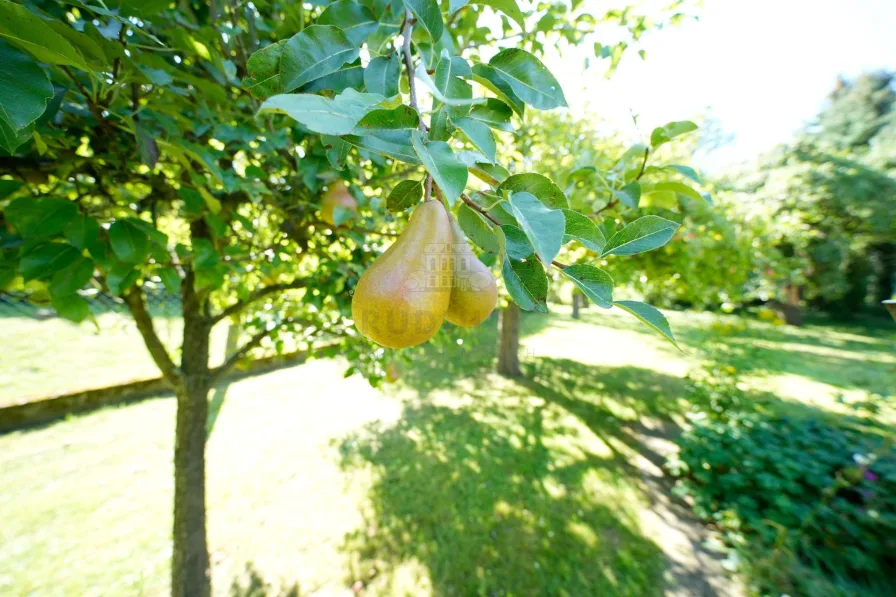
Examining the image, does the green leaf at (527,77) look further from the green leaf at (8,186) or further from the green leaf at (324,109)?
the green leaf at (8,186)

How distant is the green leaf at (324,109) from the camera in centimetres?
37

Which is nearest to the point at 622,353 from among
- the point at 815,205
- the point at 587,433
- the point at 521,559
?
the point at 587,433

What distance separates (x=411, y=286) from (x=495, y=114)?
12.4 inches

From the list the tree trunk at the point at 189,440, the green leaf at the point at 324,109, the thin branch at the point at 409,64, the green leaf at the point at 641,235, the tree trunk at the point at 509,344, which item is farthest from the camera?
the tree trunk at the point at 509,344

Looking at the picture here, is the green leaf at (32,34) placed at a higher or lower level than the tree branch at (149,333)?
higher

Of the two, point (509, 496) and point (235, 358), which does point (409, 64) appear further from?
point (509, 496)

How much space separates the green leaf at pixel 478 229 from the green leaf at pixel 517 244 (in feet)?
0.25

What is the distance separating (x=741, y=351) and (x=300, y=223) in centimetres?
661

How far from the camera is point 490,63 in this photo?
2.18 ft

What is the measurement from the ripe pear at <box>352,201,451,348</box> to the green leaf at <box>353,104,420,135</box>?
0.17 m

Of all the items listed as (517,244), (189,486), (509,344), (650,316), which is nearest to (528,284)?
(517,244)

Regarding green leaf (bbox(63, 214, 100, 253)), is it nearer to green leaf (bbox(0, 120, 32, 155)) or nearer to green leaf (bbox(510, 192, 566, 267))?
green leaf (bbox(0, 120, 32, 155))

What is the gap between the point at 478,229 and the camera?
2.23 feet

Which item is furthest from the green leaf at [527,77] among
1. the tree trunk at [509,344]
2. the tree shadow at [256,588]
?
the tree trunk at [509,344]
